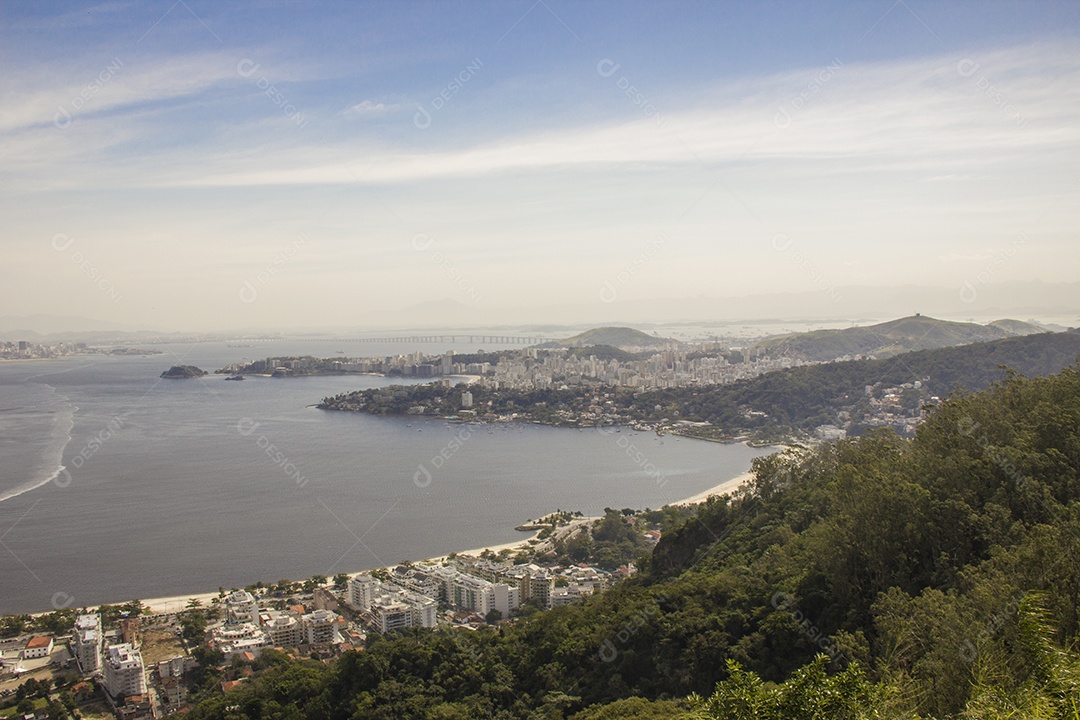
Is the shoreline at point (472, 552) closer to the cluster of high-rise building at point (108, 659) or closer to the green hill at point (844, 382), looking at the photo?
the cluster of high-rise building at point (108, 659)

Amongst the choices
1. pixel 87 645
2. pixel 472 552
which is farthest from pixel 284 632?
pixel 472 552

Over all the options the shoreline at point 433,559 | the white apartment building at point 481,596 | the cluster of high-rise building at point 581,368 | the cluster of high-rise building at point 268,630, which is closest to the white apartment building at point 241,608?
the cluster of high-rise building at point 268,630

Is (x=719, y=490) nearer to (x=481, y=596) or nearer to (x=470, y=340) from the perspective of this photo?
(x=481, y=596)

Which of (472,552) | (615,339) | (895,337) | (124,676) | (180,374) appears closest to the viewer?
(124,676)

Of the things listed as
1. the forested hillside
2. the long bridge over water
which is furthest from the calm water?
the long bridge over water

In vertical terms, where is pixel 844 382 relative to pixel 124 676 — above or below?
above
